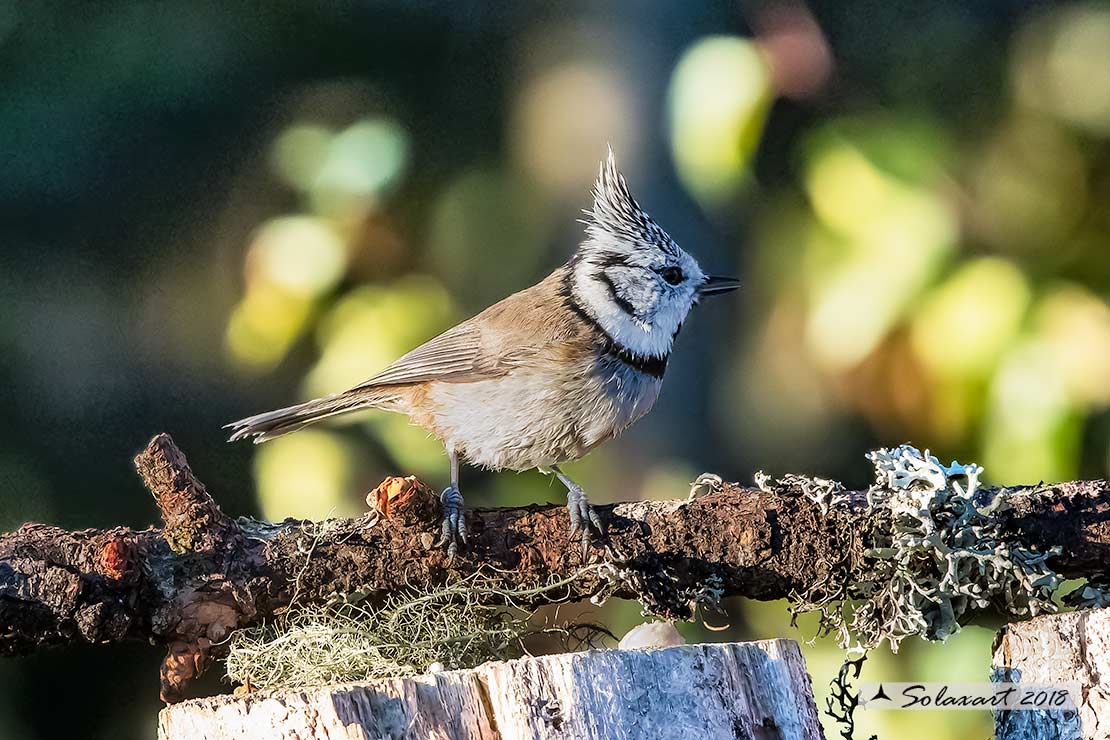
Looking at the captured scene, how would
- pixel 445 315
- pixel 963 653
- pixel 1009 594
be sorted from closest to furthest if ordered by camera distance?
1. pixel 1009 594
2. pixel 963 653
3. pixel 445 315

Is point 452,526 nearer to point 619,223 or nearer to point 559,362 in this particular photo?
point 559,362

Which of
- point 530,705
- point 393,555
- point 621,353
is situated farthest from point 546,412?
point 530,705

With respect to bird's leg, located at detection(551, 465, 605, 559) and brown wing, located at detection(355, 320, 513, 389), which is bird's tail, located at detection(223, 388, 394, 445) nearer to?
brown wing, located at detection(355, 320, 513, 389)

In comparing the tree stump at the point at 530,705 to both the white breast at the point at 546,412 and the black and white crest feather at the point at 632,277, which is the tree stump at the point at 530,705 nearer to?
→ the white breast at the point at 546,412

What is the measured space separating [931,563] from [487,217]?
196 centimetres

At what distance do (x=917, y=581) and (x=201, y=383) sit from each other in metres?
2.32

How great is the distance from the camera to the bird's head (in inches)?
107

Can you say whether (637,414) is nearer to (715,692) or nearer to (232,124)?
(715,692)

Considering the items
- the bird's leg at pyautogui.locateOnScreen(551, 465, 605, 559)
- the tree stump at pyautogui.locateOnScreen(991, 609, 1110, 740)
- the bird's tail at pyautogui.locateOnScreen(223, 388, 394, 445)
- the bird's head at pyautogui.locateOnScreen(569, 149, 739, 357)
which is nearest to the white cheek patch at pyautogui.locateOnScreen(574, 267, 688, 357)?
the bird's head at pyautogui.locateOnScreen(569, 149, 739, 357)

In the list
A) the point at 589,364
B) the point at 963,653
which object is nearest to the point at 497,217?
the point at 589,364

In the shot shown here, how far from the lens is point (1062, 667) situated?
1.89m

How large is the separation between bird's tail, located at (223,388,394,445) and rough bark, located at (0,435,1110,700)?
Answer: 52cm

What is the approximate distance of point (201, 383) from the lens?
3.71m

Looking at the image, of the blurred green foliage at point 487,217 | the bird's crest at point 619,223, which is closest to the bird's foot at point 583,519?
the bird's crest at point 619,223
